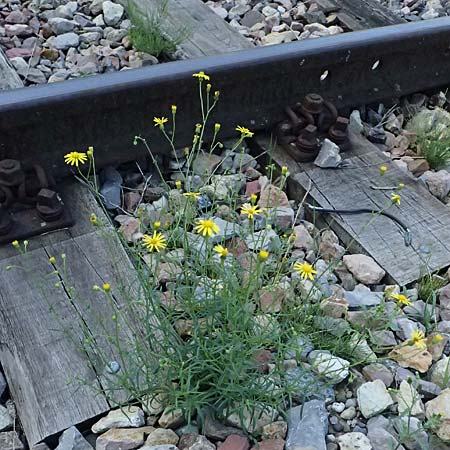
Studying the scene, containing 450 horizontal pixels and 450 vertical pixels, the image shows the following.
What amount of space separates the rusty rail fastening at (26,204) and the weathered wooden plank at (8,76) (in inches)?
31.4

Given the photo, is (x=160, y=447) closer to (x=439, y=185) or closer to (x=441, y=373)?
(x=441, y=373)

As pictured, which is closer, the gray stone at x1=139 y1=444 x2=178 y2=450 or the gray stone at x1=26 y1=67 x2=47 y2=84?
the gray stone at x1=139 y1=444 x2=178 y2=450

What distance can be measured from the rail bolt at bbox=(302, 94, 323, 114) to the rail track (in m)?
0.13

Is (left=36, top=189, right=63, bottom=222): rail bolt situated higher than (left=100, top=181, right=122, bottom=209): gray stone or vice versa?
(left=36, top=189, right=63, bottom=222): rail bolt

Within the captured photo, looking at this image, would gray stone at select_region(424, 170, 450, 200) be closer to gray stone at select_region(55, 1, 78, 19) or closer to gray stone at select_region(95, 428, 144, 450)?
gray stone at select_region(95, 428, 144, 450)

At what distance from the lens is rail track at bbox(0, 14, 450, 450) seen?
7.45ft

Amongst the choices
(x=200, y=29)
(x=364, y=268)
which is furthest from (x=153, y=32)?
(x=364, y=268)

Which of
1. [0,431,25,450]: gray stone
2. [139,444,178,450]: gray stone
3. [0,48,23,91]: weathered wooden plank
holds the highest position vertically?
[0,48,23,91]: weathered wooden plank

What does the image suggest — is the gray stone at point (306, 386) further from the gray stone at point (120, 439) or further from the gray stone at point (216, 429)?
the gray stone at point (120, 439)

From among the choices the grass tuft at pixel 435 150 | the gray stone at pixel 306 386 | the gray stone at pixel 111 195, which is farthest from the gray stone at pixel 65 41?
the gray stone at pixel 306 386

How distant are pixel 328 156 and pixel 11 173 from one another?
4.49 ft

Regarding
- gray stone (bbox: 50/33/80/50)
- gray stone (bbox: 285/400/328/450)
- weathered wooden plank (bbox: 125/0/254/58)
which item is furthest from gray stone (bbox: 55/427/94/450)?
gray stone (bbox: 50/33/80/50)

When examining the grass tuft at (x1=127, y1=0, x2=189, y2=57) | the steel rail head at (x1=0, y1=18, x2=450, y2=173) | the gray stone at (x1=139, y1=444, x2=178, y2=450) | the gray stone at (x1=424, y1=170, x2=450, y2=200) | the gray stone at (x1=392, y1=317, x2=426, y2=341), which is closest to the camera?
the gray stone at (x1=139, y1=444, x2=178, y2=450)

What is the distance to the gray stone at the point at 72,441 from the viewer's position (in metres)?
2.06
